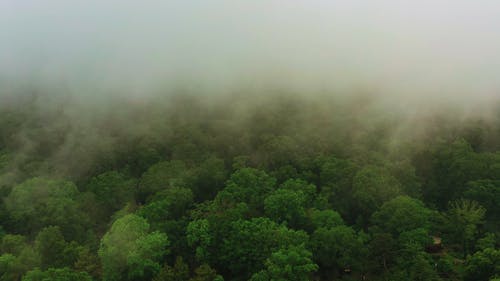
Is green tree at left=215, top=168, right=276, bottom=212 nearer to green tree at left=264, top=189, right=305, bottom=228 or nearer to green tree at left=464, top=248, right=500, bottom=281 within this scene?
green tree at left=264, top=189, right=305, bottom=228

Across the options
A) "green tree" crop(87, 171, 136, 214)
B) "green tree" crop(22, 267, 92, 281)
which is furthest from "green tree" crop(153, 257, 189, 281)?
"green tree" crop(87, 171, 136, 214)

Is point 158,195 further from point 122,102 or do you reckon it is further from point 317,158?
point 122,102

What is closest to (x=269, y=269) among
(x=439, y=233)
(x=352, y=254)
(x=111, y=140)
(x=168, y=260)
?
(x=352, y=254)

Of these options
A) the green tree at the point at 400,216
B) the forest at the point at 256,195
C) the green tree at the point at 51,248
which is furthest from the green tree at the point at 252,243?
the green tree at the point at 51,248

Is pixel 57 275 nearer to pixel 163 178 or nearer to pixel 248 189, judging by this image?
pixel 248 189

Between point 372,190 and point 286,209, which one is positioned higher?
point 372,190

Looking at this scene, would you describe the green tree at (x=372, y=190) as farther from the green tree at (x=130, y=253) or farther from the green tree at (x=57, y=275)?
the green tree at (x=57, y=275)

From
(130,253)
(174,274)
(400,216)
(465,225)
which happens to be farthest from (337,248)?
(130,253)

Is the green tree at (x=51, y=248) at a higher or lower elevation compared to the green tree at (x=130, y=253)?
lower
